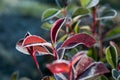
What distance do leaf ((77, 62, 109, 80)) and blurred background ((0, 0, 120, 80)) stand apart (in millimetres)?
1629

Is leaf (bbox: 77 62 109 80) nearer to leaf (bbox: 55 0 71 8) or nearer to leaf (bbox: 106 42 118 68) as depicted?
leaf (bbox: 106 42 118 68)

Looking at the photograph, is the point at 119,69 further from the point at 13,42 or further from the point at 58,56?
the point at 13,42

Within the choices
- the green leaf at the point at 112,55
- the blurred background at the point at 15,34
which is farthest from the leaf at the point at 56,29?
the blurred background at the point at 15,34

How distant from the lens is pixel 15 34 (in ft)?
8.13

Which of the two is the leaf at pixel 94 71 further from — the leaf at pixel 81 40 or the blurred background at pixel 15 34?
the blurred background at pixel 15 34

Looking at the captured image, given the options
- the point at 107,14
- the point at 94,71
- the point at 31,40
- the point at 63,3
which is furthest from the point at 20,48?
the point at 107,14

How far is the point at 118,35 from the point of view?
37.3 inches

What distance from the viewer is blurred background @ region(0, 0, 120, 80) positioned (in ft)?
7.42

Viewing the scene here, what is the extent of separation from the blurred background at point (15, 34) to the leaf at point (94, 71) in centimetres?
163

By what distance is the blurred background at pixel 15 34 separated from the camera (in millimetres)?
2262

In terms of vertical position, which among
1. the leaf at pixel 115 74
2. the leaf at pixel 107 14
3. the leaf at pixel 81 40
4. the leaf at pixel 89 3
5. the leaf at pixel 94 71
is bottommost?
the leaf at pixel 107 14

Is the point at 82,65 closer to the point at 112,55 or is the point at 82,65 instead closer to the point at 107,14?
the point at 112,55

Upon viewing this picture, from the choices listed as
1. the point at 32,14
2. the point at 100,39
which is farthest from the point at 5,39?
the point at 100,39

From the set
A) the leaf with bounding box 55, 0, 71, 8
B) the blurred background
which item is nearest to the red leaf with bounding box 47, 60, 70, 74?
the leaf with bounding box 55, 0, 71, 8
